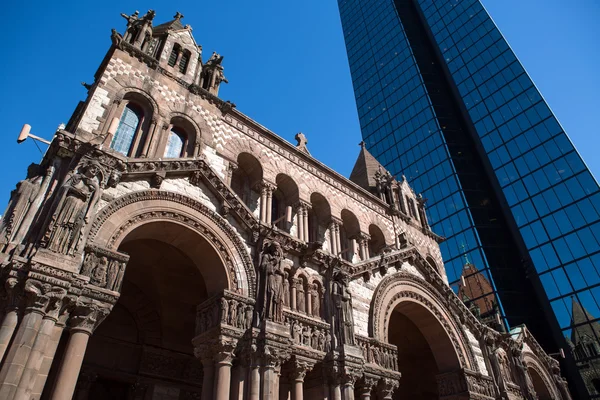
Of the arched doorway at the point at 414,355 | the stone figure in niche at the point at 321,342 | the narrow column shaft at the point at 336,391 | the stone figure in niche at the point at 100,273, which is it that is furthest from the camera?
the arched doorway at the point at 414,355

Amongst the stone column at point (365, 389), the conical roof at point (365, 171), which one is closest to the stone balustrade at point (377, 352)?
the stone column at point (365, 389)

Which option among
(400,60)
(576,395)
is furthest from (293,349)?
(400,60)

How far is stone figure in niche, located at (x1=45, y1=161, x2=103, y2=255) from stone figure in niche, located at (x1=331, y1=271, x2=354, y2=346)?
300 inches

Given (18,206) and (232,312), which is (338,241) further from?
(18,206)

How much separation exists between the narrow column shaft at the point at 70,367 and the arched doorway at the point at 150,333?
435 cm

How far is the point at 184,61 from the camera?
60.7 feet

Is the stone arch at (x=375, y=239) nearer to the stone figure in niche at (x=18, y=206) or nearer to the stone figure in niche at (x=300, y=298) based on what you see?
the stone figure in niche at (x=300, y=298)

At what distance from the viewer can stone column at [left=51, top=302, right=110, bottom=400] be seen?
25.2ft

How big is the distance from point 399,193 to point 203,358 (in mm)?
20463

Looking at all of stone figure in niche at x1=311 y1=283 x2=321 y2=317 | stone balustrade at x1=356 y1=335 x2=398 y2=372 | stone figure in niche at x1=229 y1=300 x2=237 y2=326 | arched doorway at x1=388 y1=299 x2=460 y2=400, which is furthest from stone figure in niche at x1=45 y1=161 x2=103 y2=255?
arched doorway at x1=388 y1=299 x2=460 y2=400

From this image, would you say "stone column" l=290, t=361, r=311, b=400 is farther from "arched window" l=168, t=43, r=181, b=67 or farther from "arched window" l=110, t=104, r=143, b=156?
"arched window" l=168, t=43, r=181, b=67

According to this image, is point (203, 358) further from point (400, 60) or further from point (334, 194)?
point (400, 60)

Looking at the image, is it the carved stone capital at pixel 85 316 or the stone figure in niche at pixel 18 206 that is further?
the stone figure in niche at pixel 18 206

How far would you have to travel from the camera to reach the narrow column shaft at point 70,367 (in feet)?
25.0
